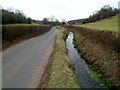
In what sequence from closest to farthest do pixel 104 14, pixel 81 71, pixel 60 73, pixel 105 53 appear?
pixel 60 73 → pixel 81 71 → pixel 105 53 → pixel 104 14

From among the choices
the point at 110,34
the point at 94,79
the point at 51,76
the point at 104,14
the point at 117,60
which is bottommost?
the point at 94,79

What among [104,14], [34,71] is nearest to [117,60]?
[34,71]

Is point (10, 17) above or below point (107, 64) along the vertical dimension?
above

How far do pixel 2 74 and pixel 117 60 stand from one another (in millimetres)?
8063

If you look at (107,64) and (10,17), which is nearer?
(107,64)

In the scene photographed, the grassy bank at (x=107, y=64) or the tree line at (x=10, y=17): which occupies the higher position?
the tree line at (x=10, y=17)

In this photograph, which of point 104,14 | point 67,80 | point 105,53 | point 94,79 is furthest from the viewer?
point 104,14

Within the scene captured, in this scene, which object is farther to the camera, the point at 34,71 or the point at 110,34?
the point at 110,34

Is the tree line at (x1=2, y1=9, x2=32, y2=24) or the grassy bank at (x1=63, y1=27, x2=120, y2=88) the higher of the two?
the tree line at (x1=2, y1=9, x2=32, y2=24)

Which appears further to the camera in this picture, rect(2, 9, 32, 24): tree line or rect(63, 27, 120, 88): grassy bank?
rect(2, 9, 32, 24): tree line

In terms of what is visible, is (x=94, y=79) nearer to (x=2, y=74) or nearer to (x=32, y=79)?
(x=32, y=79)

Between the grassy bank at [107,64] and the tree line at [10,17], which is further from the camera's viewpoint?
the tree line at [10,17]

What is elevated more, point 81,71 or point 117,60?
point 117,60

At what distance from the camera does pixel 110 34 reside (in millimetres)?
12531
